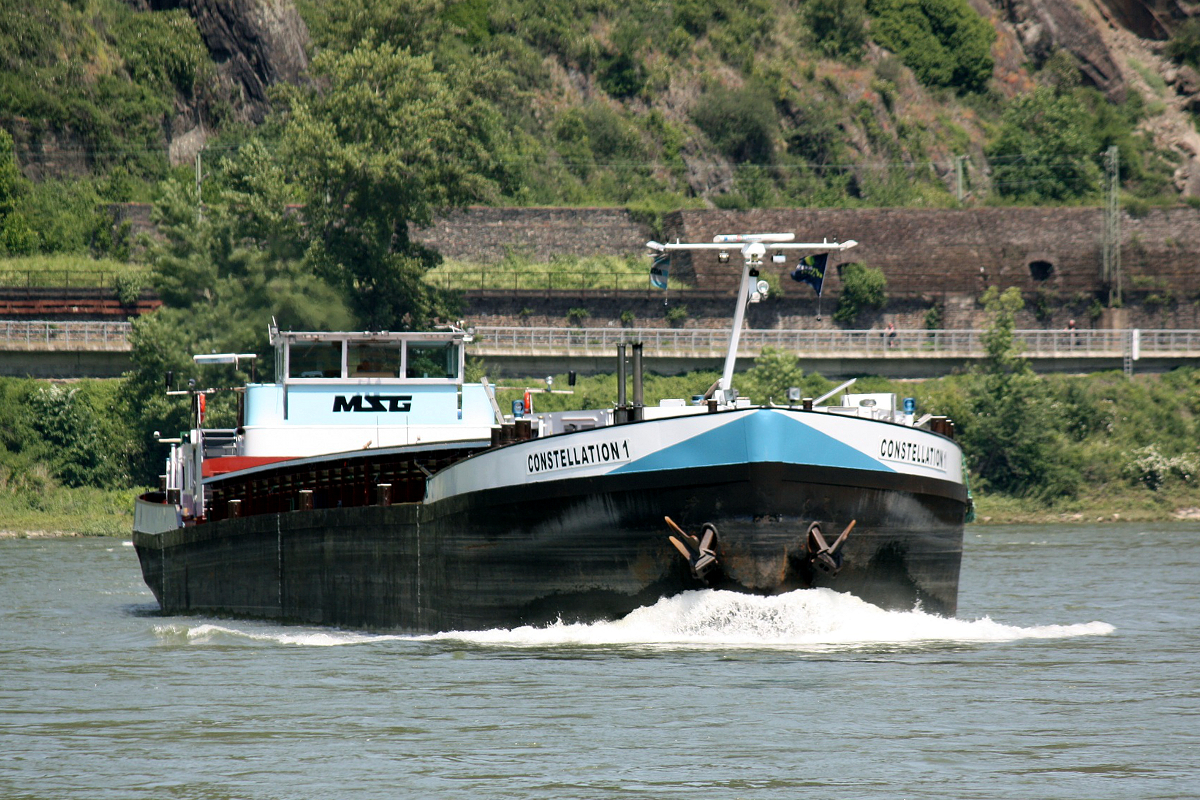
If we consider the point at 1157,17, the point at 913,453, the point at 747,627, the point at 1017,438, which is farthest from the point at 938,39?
the point at 747,627

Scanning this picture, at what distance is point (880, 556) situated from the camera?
23500 mm

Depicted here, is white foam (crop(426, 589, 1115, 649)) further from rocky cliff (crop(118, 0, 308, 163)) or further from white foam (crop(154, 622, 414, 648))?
rocky cliff (crop(118, 0, 308, 163))

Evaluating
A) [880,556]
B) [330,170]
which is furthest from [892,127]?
[880,556]

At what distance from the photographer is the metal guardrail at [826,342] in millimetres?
76688

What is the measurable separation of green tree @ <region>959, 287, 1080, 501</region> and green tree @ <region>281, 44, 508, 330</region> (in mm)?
23267

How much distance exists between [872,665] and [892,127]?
315 feet

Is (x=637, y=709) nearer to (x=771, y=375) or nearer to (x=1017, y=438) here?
(x=771, y=375)

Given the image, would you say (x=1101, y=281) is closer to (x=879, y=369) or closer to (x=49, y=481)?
(x=879, y=369)

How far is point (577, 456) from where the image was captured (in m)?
22.9

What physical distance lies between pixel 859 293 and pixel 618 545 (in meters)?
68.4

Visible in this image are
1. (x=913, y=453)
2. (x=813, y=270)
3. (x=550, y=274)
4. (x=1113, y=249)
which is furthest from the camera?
(x=1113, y=249)

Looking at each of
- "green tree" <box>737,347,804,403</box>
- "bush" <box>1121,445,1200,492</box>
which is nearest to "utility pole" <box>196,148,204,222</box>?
"green tree" <box>737,347,804,403</box>

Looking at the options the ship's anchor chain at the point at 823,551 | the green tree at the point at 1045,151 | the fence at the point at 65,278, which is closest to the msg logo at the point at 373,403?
the ship's anchor chain at the point at 823,551

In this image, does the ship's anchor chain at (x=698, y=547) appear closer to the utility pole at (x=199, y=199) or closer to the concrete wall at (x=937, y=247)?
the utility pole at (x=199, y=199)
